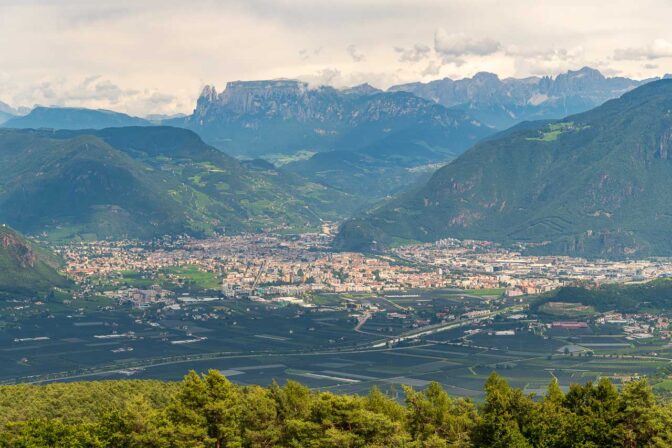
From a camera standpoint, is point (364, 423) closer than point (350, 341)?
Yes

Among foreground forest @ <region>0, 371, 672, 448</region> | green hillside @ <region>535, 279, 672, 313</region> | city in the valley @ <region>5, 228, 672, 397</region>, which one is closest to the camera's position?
foreground forest @ <region>0, 371, 672, 448</region>

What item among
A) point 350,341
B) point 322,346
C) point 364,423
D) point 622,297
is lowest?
point 322,346

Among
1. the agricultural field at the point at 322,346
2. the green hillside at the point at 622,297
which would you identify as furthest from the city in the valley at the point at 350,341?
the green hillside at the point at 622,297

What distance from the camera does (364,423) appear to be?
57.0 meters

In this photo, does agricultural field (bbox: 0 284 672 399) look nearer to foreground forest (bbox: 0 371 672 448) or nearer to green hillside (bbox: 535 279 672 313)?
green hillside (bbox: 535 279 672 313)

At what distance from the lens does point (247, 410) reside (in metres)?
62.9

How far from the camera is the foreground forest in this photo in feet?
185

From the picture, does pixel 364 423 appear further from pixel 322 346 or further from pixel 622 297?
pixel 622 297

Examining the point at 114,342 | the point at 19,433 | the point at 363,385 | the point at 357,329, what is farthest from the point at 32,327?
the point at 19,433

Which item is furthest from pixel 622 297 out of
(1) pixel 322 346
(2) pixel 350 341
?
(1) pixel 322 346

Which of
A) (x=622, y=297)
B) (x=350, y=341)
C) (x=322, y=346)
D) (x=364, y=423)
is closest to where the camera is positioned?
(x=364, y=423)

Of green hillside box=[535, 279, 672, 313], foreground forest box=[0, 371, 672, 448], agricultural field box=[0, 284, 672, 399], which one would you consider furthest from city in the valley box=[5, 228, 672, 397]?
foreground forest box=[0, 371, 672, 448]

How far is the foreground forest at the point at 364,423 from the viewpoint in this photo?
56406mm

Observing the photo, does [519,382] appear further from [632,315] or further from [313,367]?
[632,315]
